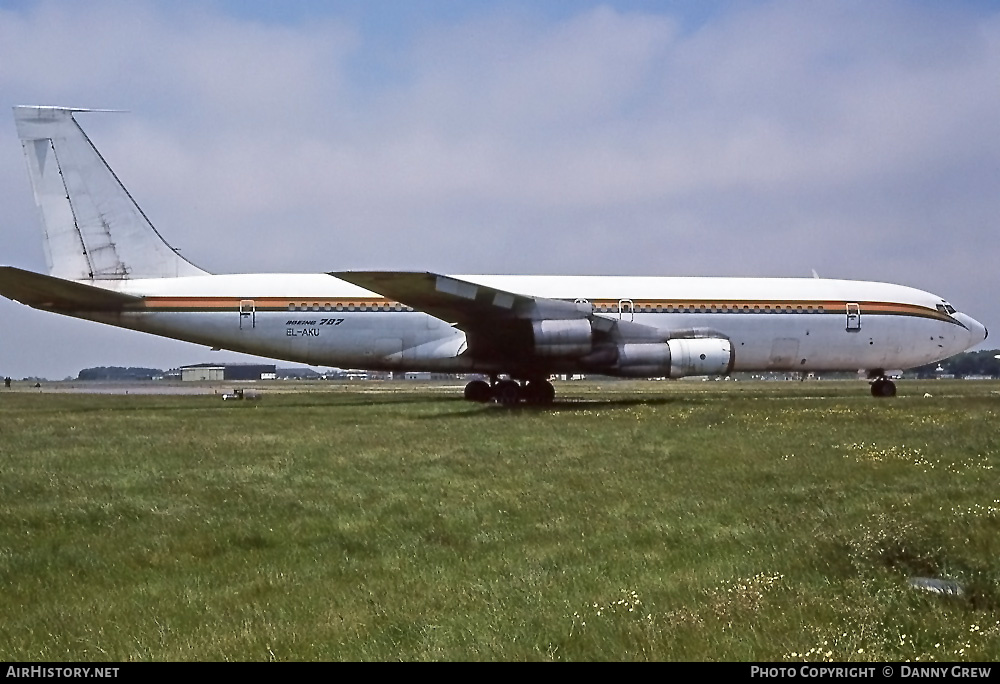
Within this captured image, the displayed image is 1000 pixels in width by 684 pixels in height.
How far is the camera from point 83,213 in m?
23.2

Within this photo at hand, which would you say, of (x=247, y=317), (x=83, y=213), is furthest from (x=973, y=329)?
(x=83, y=213)

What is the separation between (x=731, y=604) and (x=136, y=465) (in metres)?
8.73

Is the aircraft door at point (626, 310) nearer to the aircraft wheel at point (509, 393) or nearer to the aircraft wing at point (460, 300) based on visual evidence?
the aircraft wing at point (460, 300)

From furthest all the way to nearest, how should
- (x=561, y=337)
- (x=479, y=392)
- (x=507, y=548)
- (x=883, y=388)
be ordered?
1. (x=883, y=388)
2. (x=479, y=392)
3. (x=561, y=337)
4. (x=507, y=548)

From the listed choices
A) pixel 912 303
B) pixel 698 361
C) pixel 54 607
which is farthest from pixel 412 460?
pixel 912 303

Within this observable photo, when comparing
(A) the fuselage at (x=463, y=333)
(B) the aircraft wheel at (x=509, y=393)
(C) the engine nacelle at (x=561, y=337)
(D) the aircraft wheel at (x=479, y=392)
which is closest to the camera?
(C) the engine nacelle at (x=561, y=337)

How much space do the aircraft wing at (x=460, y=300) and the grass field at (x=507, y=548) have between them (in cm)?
671

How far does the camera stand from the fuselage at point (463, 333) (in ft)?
77.4

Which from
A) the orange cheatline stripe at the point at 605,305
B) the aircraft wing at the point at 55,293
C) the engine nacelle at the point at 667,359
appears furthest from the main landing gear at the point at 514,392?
the aircraft wing at the point at 55,293

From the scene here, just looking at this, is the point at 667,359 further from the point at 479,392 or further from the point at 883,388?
the point at 883,388

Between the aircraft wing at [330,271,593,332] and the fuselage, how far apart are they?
1332 mm

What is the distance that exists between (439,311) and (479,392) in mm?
4838

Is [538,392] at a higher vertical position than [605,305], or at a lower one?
lower

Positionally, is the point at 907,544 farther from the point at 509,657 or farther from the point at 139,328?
the point at 139,328
